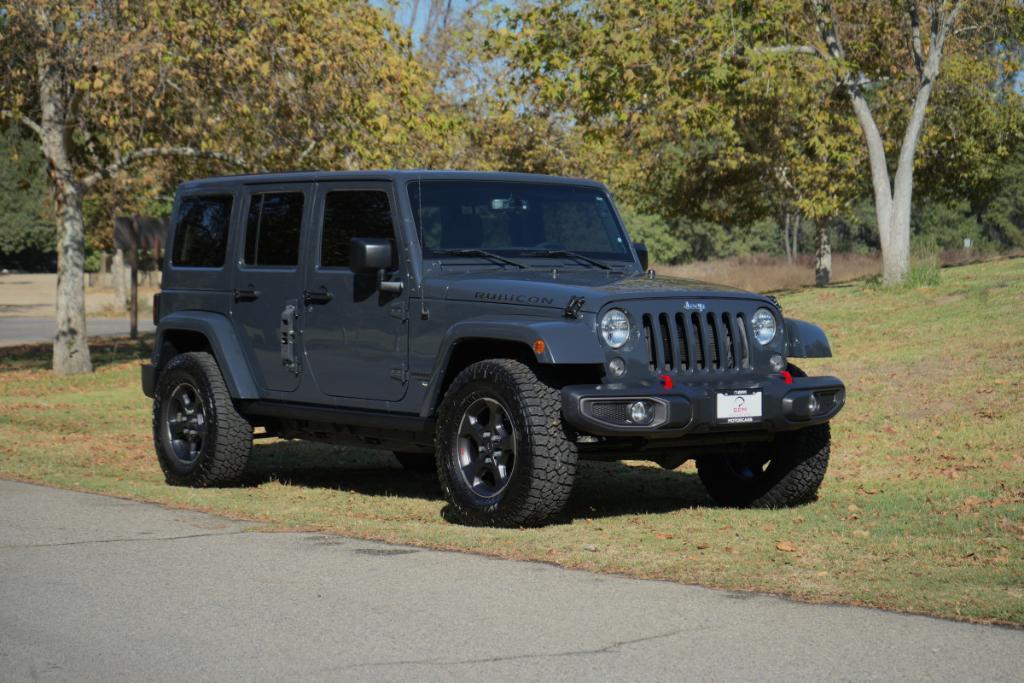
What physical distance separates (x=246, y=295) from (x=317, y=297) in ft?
2.89

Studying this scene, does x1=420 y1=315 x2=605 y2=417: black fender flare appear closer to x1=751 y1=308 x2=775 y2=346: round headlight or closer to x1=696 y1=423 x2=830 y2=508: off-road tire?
x1=751 y1=308 x2=775 y2=346: round headlight

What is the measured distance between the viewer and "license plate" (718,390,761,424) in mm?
8328

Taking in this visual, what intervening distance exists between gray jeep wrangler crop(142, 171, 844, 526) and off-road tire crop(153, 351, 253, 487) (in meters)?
0.01

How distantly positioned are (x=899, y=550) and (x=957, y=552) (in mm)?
293

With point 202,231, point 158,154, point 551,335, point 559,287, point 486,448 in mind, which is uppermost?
point 158,154

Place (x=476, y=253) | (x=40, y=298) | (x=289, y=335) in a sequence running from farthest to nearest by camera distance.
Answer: (x=40, y=298), (x=289, y=335), (x=476, y=253)

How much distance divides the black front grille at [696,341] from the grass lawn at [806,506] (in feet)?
3.12

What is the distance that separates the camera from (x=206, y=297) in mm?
10852

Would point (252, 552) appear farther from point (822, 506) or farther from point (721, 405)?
point (822, 506)

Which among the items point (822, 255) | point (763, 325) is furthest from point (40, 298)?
point (763, 325)

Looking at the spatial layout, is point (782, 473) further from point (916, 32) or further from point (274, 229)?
point (916, 32)

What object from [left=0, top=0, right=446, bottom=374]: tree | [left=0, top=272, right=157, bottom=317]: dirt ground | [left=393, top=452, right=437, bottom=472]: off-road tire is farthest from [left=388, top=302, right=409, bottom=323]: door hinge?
[left=0, top=272, right=157, bottom=317]: dirt ground

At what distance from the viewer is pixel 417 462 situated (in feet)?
39.5

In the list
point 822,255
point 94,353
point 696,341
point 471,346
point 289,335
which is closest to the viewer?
point 696,341
